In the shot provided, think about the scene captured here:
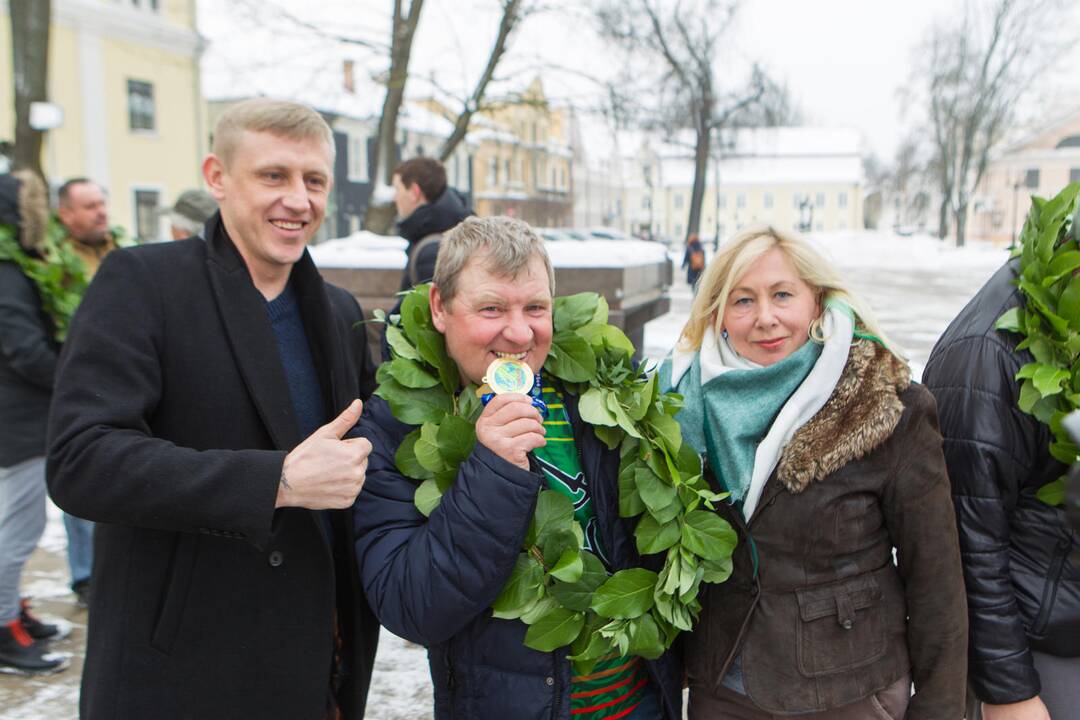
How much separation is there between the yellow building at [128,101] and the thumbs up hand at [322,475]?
23.3 meters

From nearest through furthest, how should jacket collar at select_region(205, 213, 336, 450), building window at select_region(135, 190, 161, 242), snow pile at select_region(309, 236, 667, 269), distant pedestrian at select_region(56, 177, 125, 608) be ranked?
jacket collar at select_region(205, 213, 336, 450)
distant pedestrian at select_region(56, 177, 125, 608)
snow pile at select_region(309, 236, 667, 269)
building window at select_region(135, 190, 161, 242)

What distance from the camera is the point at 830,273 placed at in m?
2.08

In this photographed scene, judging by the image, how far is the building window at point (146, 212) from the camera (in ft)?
86.4

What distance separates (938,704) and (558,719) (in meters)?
0.90

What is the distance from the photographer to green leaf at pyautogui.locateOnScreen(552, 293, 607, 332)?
208cm

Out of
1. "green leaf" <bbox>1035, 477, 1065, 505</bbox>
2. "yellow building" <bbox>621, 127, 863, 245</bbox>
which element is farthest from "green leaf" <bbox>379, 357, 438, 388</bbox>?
"yellow building" <bbox>621, 127, 863, 245</bbox>

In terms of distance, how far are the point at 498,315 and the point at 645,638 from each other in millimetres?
793

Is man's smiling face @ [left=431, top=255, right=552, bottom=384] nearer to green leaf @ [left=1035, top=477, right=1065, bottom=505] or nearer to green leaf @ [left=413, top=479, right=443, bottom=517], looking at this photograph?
green leaf @ [left=413, top=479, right=443, bottom=517]

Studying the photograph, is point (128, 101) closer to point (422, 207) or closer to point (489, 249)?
point (422, 207)

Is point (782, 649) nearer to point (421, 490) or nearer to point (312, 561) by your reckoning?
point (421, 490)

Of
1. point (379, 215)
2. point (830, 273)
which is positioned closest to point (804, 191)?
point (379, 215)

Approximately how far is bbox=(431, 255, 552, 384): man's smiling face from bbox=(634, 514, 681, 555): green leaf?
17.6 inches

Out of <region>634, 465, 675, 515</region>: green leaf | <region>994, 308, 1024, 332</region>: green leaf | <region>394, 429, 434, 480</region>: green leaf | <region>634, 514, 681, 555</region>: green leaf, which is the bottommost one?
<region>634, 514, 681, 555</region>: green leaf

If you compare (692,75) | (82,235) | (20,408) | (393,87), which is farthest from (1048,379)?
(692,75)
